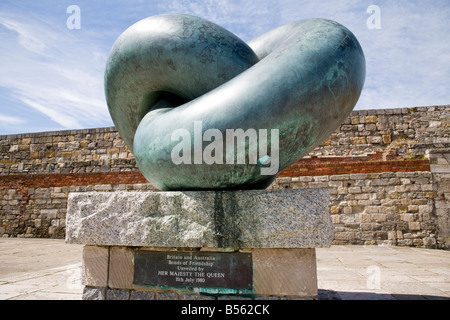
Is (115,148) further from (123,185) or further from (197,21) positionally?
(197,21)

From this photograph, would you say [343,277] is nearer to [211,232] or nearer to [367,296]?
[367,296]

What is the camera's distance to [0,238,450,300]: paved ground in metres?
2.61

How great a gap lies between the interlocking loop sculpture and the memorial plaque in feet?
1.30

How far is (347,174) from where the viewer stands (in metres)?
7.29

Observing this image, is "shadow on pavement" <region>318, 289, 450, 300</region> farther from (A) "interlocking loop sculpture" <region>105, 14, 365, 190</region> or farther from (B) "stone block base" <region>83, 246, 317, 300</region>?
(A) "interlocking loop sculpture" <region>105, 14, 365, 190</region>

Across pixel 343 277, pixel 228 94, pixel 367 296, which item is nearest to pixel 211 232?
pixel 228 94

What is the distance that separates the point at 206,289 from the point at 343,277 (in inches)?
84.1

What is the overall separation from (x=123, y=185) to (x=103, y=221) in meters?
6.86

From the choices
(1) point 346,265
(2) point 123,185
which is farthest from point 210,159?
(2) point 123,185

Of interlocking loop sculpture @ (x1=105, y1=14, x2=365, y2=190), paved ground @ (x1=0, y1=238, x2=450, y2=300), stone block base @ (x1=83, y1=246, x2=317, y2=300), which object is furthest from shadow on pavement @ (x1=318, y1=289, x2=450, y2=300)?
interlocking loop sculpture @ (x1=105, y1=14, x2=365, y2=190)

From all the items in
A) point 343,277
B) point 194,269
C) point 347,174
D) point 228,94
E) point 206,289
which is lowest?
point 343,277

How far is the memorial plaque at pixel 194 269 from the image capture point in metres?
1.78

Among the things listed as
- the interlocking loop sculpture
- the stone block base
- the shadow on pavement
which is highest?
the interlocking loop sculpture

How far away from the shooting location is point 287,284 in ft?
5.74
